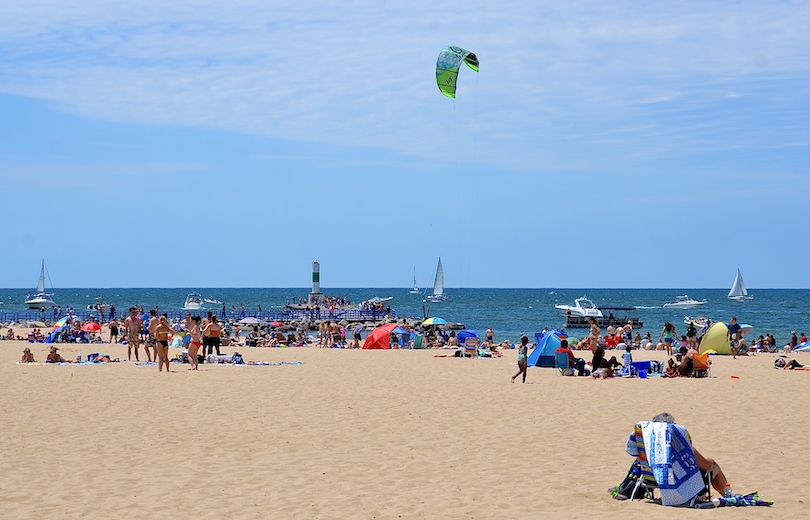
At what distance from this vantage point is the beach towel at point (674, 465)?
277 inches

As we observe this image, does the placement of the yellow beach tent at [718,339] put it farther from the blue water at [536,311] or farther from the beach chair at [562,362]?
the blue water at [536,311]

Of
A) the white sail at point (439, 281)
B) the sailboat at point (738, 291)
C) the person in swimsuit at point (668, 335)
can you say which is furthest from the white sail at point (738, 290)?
the person in swimsuit at point (668, 335)

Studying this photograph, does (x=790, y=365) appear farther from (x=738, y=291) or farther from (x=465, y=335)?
(x=738, y=291)

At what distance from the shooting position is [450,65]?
25562mm

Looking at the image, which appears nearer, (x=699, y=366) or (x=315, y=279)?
(x=699, y=366)

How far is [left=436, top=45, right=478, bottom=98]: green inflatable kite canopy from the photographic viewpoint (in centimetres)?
2547

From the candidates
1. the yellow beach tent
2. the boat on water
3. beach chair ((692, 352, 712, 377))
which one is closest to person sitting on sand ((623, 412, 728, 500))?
beach chair ((692, 352, 712, 377))

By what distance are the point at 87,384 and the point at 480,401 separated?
6.95 meters

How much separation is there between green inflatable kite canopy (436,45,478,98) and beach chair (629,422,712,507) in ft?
63.1

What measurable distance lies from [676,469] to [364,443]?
3.85 meters

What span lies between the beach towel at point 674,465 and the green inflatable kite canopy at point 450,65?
19260 millimetres

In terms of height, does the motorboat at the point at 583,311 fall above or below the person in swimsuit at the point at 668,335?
above

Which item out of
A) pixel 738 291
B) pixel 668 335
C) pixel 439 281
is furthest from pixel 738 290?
pixel 668 335

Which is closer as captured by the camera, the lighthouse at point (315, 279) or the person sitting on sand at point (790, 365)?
the person sitting on sand at point (790, 365)
